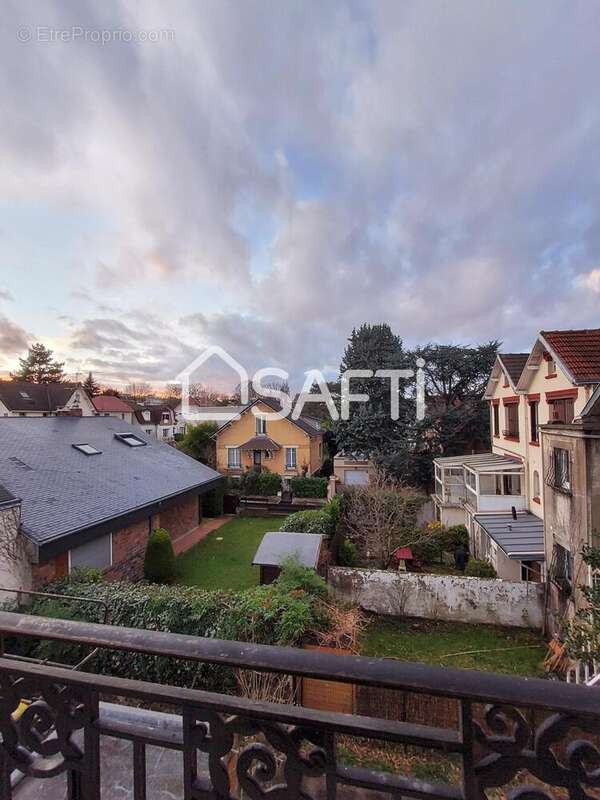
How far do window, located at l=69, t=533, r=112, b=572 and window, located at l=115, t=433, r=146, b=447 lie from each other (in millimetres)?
6703

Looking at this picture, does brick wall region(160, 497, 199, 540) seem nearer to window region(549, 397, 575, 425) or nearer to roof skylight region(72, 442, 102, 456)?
roof skylight region(72, 442, 102, 456)

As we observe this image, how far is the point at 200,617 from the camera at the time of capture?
6.42 meters

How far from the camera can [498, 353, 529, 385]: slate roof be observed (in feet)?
50.8

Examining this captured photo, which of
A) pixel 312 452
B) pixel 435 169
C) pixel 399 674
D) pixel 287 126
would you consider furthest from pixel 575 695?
pixel 312 452

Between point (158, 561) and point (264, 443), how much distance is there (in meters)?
13.7

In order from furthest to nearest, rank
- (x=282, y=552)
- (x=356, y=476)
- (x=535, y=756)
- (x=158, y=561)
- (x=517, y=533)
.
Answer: (x=356, y=476), (x=517, y=533), (x=158, y=561), (x=282, y=552), (x=535, y=756)

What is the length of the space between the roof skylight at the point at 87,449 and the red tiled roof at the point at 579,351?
1566 centimetres

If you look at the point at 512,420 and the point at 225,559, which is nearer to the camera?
the point at 225,559

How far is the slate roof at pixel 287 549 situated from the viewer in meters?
8.69

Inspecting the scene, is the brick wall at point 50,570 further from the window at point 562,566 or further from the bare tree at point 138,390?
the bare tree at point 138,390

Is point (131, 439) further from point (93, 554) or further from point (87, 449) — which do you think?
point (93, 554)

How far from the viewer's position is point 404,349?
84.5 feet

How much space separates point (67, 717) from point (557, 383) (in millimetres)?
14473

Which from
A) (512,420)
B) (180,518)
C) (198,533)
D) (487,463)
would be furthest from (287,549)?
(512,420)
